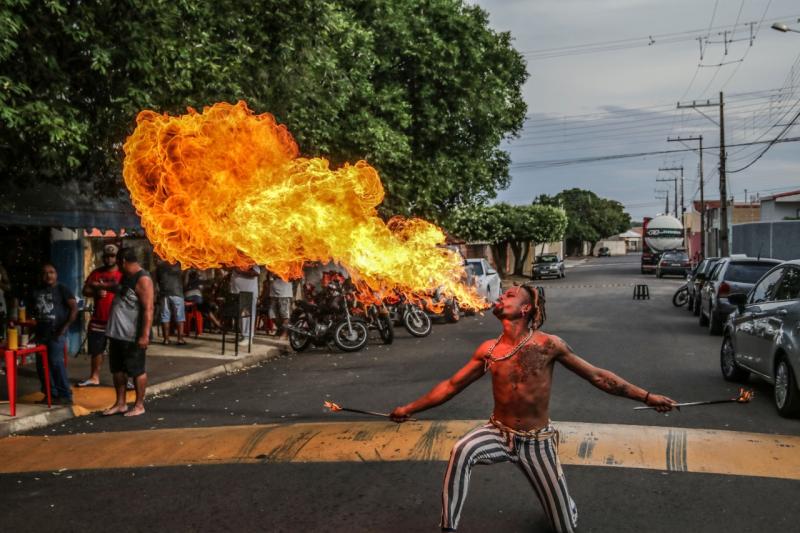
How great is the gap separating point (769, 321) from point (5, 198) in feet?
34.9

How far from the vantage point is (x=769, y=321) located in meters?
9.45

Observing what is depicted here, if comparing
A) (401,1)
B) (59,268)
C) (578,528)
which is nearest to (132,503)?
(578,528)

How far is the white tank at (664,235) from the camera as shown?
58031 millimetres

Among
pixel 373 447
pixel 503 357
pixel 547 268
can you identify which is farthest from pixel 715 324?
pixel 547 268

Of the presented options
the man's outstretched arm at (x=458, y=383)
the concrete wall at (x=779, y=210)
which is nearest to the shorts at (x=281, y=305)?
the man's outstretched arm at (x=458, y=383)

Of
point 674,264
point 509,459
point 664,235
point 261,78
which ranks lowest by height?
point 509,459

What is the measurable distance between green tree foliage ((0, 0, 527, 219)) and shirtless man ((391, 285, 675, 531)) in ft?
20.6

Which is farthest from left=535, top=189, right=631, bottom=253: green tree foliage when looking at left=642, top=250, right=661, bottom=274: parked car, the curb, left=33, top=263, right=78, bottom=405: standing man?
left=33, top=263, right=78, bottom=405: standing man

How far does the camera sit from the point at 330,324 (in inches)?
632

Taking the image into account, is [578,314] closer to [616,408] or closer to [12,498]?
[616,408]

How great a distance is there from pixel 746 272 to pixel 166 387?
40.8ft

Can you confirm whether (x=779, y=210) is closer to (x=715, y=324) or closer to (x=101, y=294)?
(x=715, y=324)

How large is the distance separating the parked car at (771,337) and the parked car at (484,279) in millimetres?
12442

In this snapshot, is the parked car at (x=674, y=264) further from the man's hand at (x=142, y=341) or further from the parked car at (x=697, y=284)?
the man's hand at (x=142, y=341)
